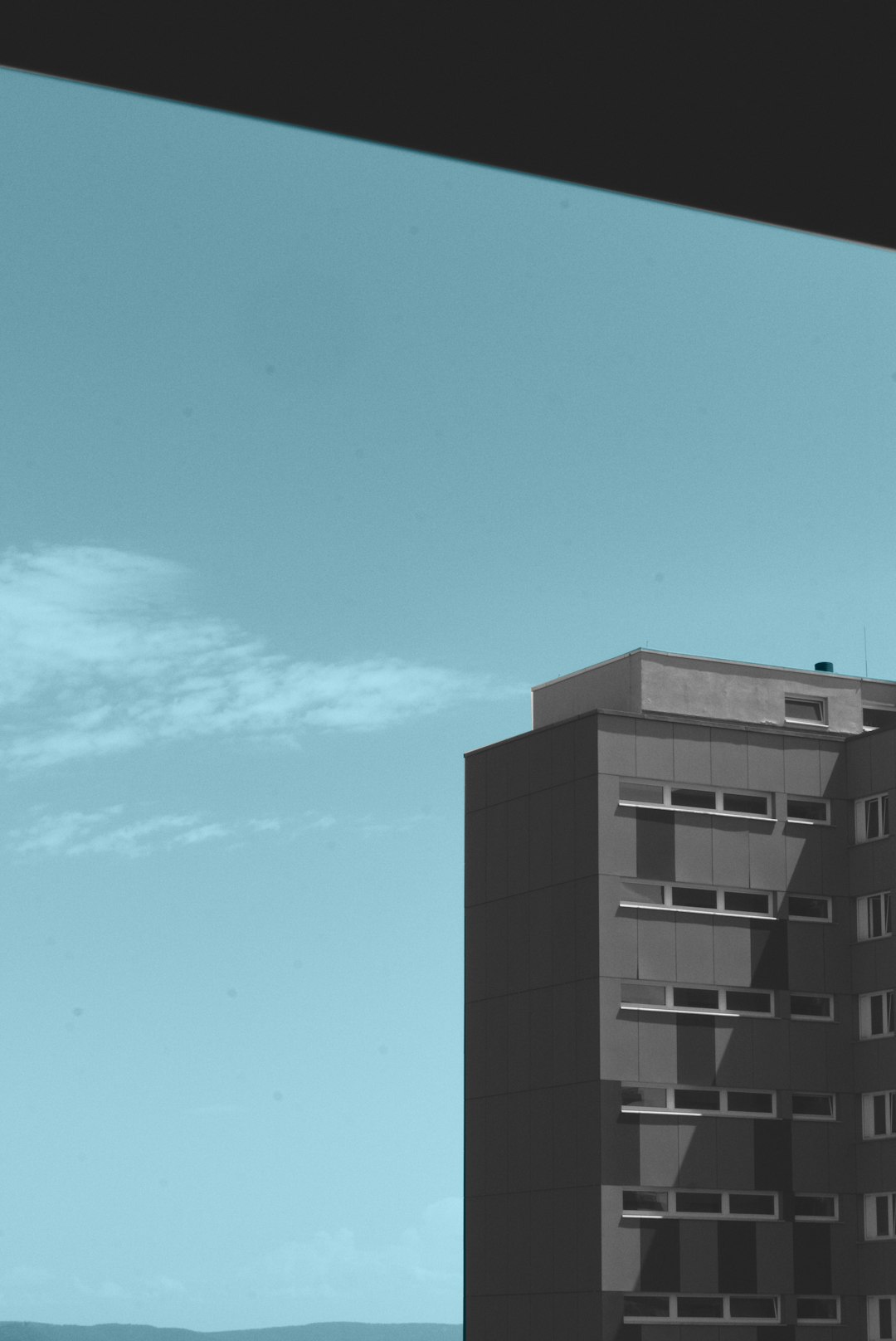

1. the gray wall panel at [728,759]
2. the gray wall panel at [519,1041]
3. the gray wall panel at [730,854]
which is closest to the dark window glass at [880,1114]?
the gray wall panel at [730,854]

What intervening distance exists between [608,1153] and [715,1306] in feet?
14.5

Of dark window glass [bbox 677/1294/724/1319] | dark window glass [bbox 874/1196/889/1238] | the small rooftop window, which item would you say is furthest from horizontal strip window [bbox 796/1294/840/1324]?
the small rooftop window

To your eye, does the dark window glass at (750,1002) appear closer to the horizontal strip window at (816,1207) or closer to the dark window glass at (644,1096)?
the dark window glass at (644,1096)

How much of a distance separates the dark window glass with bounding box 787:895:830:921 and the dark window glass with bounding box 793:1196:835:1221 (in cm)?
675

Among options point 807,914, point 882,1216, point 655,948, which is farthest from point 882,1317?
point 655,948

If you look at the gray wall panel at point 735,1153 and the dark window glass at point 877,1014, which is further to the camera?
the dark window glass at point 877,1014

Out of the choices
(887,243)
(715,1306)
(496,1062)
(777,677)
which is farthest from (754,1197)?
(887,243)

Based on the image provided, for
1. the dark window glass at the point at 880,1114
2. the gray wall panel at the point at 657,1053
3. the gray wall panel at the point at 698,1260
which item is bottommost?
the gray wall panel at the point at 698,1260

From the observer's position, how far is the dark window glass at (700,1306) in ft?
147

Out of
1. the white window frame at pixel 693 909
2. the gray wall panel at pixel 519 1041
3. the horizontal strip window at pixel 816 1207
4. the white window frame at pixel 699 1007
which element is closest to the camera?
the white window frame at pixel 699 1007

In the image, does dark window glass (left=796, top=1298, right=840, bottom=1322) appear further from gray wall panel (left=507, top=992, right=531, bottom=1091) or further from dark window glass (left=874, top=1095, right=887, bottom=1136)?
gray wall panel (left=507, top=992, right=531, bottom=1091)

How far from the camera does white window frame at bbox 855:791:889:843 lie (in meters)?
48.2

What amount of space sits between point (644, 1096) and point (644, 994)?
2389mm

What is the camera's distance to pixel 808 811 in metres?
49.2
